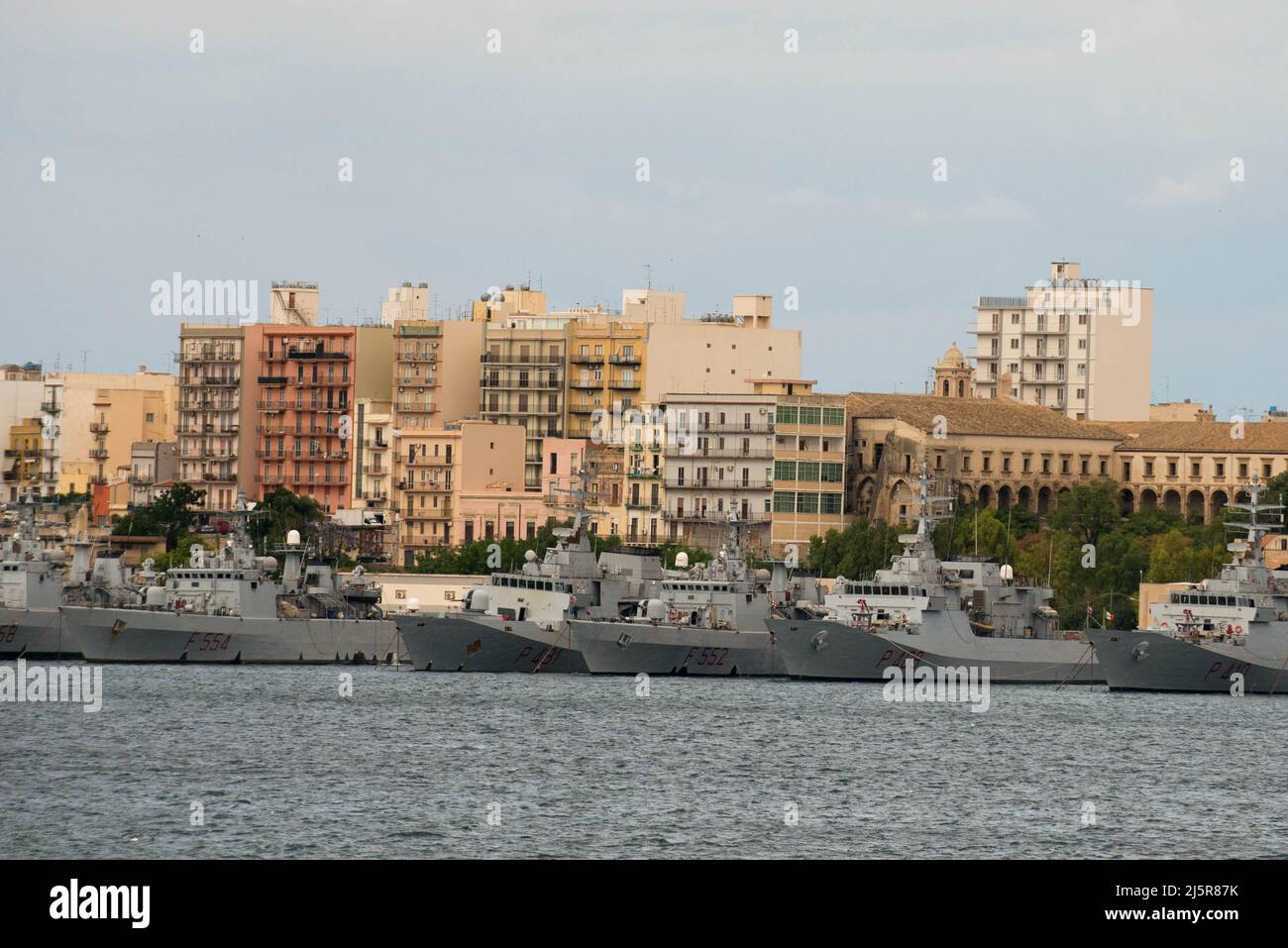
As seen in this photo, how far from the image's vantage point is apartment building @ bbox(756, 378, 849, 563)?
167 m

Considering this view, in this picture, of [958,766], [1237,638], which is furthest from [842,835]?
[1237,638]

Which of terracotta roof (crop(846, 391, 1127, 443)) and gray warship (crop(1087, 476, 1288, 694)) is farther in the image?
terracotta roof (crop(846, 391, 1127, 443))

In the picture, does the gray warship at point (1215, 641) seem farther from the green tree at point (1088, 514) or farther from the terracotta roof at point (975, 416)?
the terracotta roof at point (975, 416)

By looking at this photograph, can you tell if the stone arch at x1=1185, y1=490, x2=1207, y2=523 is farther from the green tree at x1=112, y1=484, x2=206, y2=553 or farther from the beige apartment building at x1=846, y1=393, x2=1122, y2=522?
the green tree at x1=112, y1=484, x2=206, y2=553

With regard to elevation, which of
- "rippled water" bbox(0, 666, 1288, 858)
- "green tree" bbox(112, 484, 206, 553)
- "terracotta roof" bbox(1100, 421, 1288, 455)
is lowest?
"rippled water" bbox(0, 666, 1288, 858)

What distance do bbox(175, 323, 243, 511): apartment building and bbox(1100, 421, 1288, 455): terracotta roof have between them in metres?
63.2

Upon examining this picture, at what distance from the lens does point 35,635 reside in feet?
392

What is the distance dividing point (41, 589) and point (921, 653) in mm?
40667

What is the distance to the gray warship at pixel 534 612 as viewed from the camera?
116 metres

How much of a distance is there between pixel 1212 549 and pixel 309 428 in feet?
245

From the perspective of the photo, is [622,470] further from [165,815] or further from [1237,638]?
[165,815]

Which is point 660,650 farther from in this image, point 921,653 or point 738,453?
point 738,453

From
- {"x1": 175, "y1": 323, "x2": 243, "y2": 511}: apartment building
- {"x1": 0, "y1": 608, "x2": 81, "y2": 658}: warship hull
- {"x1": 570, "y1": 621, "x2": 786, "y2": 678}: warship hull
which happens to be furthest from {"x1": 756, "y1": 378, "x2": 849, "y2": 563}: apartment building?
{"x1": 0, "y1": 608, "x2": 81, "y2": 658}: warship hull

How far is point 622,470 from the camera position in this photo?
17338 cm
